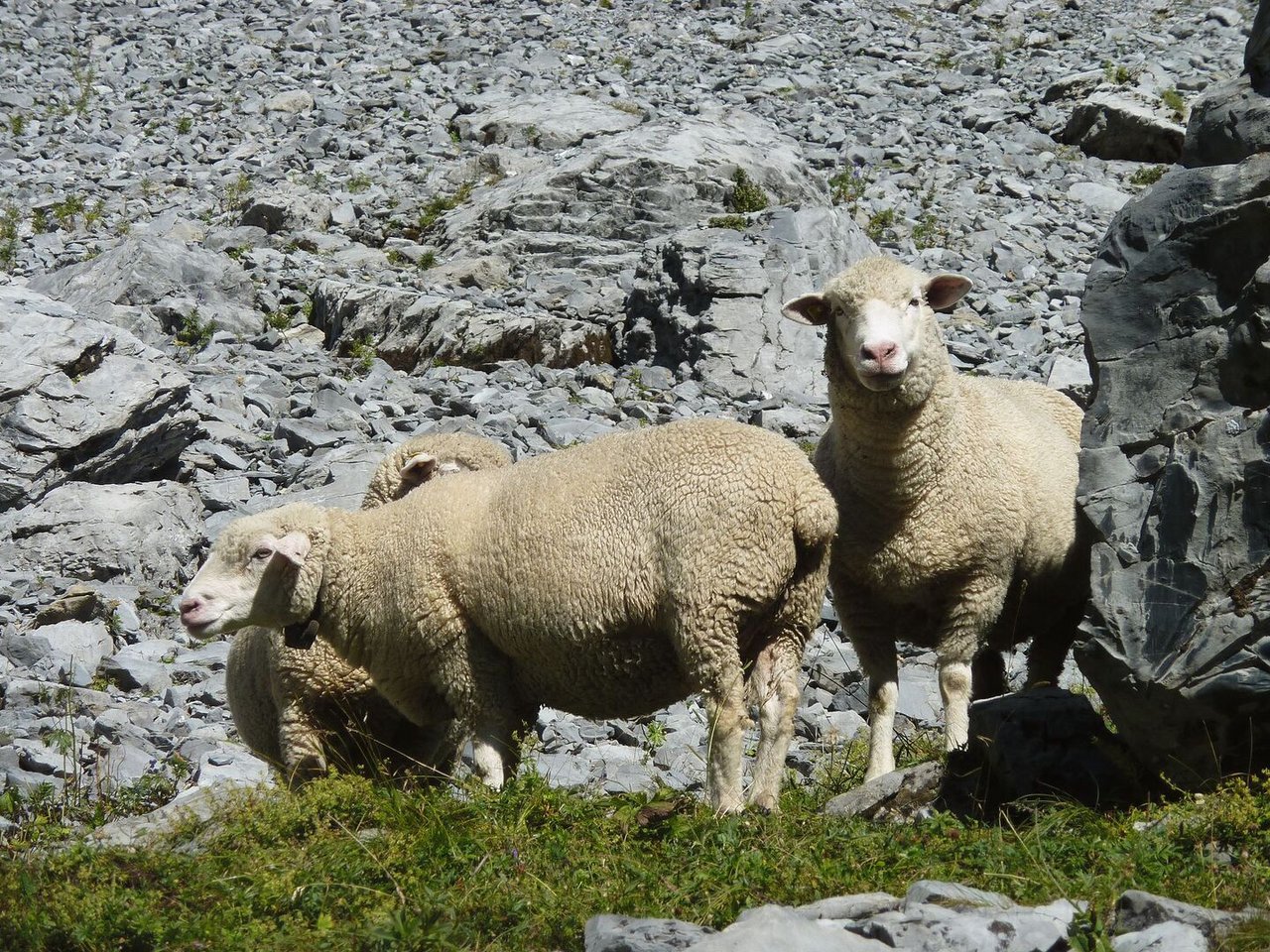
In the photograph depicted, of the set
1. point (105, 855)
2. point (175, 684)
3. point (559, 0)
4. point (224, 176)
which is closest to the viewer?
point (105, 855)

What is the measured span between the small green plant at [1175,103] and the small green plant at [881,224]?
592 cm

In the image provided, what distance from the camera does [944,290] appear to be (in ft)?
24.9

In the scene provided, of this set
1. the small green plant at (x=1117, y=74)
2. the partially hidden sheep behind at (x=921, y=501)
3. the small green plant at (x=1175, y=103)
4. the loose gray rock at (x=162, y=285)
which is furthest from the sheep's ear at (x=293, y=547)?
the small green plant at (x=1117, y=74)

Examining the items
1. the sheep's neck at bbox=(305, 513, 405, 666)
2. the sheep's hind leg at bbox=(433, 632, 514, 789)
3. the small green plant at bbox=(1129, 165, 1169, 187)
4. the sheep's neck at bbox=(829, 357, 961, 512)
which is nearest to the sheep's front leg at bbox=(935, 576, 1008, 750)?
the sheep's neck at bbox=(829, 357, 961, 512)

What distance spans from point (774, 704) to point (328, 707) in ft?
8.36

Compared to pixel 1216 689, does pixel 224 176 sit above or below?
below

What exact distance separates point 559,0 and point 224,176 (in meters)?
10.2

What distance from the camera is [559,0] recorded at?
29.1 metres

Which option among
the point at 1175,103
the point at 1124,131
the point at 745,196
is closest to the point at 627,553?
the point at 745,196

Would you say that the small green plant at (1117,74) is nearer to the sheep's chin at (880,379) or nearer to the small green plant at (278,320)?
the small green plant at (278,320)

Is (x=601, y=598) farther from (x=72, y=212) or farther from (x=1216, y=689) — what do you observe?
(x=72, y=212)

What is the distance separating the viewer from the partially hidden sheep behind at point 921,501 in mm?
7074

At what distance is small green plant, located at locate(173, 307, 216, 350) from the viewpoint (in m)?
15.8

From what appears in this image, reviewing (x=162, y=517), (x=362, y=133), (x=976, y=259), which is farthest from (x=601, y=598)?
(x=362, y=133)
